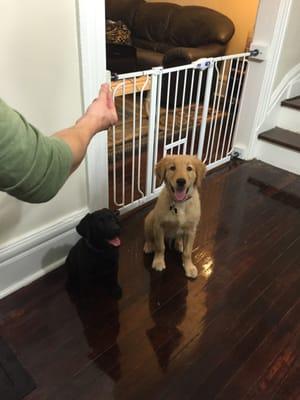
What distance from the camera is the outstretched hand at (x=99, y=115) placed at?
0.85 meters

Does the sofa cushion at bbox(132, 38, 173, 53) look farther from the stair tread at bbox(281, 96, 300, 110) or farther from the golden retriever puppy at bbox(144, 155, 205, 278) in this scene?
the golden retriever puppy at bbox(144, 155, 205, 278)

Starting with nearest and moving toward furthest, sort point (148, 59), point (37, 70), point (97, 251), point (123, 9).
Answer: point (37, 70) → point (97, 251) → point (148, 59) → point (123, 9)

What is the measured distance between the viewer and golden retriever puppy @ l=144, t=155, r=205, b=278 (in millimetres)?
1507

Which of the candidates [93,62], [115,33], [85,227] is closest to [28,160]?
[85,227]

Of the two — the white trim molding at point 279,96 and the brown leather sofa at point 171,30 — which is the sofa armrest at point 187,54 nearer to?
the brown leather sofa at point 171,30

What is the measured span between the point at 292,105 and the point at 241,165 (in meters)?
0.66

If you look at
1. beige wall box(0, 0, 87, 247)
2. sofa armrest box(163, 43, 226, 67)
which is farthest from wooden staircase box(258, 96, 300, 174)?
beige wall box(0, 0, 87, 247)

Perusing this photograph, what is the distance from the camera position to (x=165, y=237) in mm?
1771

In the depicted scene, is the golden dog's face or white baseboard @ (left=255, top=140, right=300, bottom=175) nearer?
the golden dog's face

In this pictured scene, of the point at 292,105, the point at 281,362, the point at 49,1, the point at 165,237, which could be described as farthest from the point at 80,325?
the point at 292,105

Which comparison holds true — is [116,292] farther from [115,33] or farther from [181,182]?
[115,33]

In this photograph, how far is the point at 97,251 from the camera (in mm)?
1374

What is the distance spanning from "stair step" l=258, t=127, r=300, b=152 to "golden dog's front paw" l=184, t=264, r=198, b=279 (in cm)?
151

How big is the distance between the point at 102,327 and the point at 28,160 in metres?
1.01
